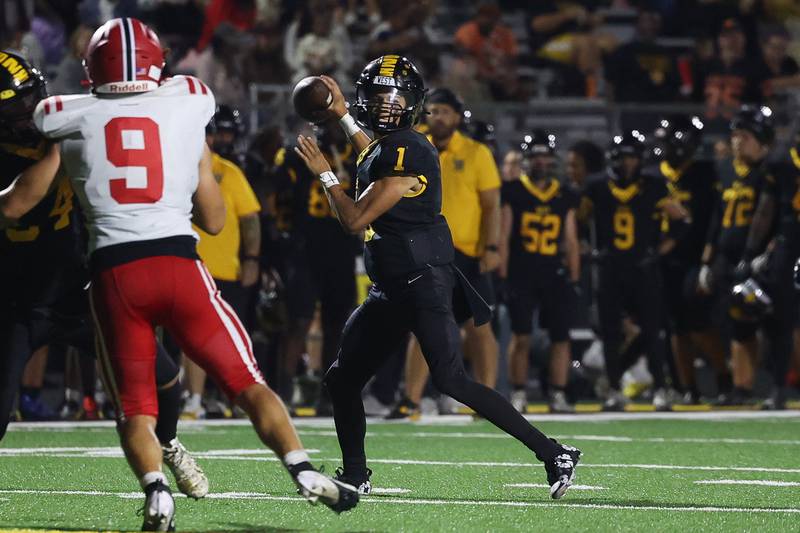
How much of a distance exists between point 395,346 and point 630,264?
20.6ft

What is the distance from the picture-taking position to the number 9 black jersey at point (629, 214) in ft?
41.4

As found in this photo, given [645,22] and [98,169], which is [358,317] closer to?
[98,169]

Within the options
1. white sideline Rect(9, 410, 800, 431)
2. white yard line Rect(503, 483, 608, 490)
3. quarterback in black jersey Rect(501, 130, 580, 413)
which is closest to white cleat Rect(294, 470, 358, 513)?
white yard line Rect(503, 483, 608, 490)

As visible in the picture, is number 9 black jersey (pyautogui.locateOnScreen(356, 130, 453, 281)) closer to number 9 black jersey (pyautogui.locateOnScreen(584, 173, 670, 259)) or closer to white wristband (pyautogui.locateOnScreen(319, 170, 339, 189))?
white wristband (pyautogui.locateOnScreen(319, 170, 339, 189))

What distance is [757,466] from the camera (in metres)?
7.95

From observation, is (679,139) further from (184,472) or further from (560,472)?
(184,472)

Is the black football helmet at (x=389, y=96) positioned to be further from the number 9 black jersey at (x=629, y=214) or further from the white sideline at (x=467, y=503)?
the number 9 black jersey at (x=629, y=214)

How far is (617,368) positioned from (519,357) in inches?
33.7

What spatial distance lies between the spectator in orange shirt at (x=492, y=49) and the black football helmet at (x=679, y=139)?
3507 mm

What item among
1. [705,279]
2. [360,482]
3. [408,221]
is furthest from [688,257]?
[360,482]

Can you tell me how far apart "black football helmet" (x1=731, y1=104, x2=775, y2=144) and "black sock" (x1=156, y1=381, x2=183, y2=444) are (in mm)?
6961

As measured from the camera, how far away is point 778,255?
12172 millimetres

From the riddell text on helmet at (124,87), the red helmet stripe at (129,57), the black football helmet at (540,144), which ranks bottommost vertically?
the black football helmet at (540,144)

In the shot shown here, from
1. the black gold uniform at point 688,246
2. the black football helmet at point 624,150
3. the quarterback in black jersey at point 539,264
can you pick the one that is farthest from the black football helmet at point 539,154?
the black gold uniform at point 688,246
